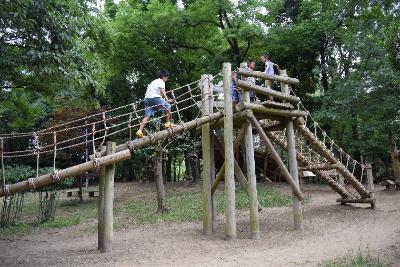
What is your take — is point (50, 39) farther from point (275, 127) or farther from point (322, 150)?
point (322, 150)

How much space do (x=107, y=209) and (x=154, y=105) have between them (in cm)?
259

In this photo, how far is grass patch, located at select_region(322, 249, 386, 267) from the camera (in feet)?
22.3

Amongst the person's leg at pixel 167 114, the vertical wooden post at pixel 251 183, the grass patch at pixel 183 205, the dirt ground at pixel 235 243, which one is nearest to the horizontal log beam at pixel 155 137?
the person's leg at pixel 167 114

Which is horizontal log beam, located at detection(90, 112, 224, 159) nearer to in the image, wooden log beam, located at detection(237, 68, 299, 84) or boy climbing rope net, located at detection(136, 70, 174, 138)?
boy climbing rope net, located at detection(136, 70, 174, 138)

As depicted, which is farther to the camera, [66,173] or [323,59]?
[323,59]

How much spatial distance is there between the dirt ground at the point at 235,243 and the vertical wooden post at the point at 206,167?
46cm

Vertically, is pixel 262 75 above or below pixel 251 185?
above

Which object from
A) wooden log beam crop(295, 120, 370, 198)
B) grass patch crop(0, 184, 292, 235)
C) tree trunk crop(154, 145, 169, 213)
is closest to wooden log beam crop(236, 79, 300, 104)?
wooden log beam crop(295, 120, 370, 198)

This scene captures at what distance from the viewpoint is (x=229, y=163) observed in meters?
10.3

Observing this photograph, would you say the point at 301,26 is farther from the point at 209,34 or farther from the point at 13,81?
the point at 13,81

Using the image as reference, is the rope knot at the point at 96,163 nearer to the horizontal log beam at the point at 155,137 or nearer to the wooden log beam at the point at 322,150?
the horizontal log beam at the point at 155,137

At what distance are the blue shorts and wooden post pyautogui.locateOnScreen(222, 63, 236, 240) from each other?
168 centimetres

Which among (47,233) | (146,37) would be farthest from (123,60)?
(47,233)

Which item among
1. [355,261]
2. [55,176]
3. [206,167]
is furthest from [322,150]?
[55,176]
